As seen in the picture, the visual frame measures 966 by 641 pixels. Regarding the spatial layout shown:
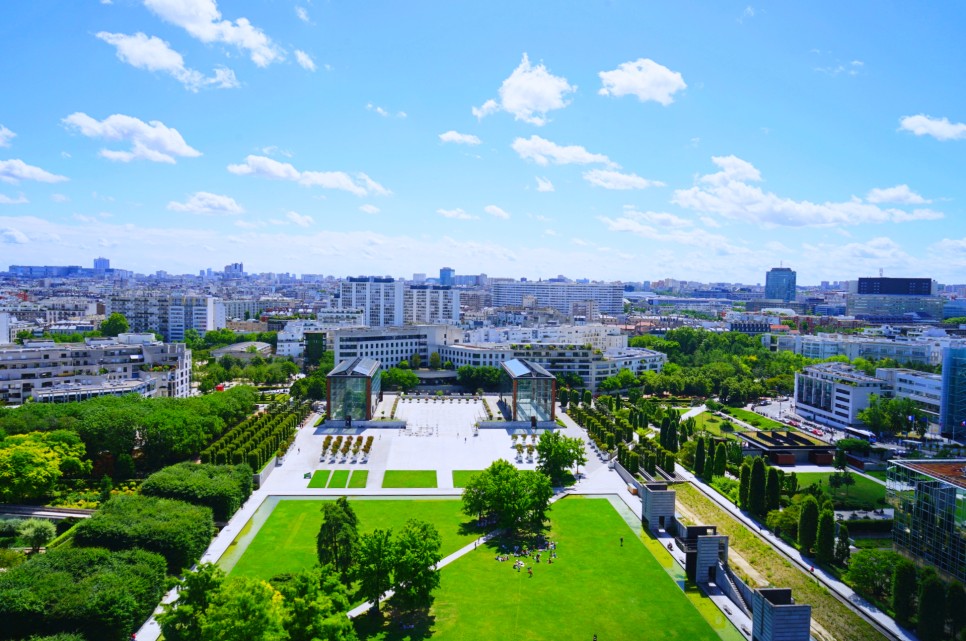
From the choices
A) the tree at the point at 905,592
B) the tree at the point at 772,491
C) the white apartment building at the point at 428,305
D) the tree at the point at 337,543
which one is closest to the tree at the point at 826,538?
the tree at the point at 905,592

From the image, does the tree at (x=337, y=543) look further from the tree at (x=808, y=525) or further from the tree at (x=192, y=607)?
the tree at (x=808, y=525)

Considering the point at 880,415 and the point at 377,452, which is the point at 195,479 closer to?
the point at 377,452

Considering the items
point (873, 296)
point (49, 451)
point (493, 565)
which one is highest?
point (873, 296)

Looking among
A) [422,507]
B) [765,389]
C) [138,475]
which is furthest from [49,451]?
[765,389]

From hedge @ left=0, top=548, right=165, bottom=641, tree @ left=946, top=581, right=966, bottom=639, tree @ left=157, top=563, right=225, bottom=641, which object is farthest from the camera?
tree @ left=946, top=581, right=966, bottom=639

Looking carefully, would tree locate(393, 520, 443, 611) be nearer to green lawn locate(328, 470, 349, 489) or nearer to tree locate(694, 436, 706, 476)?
green lawn locate(328, 470, 349, 489)

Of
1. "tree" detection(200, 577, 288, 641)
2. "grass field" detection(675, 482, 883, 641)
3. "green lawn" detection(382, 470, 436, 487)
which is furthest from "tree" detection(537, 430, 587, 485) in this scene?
"tree" detection(200, 577, 288, 641)
